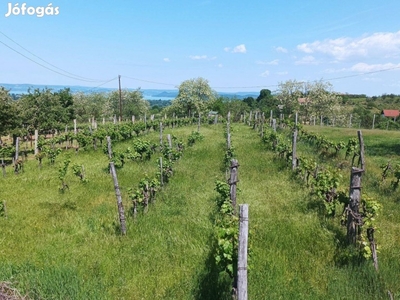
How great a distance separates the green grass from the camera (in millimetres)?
5297

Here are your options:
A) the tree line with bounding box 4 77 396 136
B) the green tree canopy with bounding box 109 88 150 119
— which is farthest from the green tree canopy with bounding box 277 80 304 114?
the green tree canopy with bounding box 109 88 150 119

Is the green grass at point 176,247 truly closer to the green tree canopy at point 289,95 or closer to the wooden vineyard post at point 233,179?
the wooden vineyard post at point 233,179

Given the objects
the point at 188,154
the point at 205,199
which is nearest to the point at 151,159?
the point at 188,154

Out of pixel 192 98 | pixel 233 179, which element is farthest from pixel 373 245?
pixel 192 98

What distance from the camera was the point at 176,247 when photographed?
6828 mm

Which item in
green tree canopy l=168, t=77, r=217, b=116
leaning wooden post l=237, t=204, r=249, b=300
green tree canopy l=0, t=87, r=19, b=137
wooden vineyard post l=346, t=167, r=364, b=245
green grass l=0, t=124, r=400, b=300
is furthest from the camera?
green tree canopy l=168, t=77, r=217, b=116

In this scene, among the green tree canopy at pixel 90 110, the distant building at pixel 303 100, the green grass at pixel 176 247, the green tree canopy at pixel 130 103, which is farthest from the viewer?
the green tree canopy at pixel 130 103

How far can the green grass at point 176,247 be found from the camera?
5.30 metres

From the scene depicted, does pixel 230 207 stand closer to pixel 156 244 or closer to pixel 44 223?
pixel 156 244

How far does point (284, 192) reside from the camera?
1016 cm

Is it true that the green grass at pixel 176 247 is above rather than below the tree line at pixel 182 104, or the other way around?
below

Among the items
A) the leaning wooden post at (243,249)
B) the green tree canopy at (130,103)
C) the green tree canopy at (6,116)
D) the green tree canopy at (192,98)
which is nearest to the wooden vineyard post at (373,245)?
the leaning wooden post at (243,249)

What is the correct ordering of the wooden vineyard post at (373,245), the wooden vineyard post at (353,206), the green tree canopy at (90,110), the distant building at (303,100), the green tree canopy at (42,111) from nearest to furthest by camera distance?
the wooden vineyard post at (373,245) → the wooden vineyard post at (353,206) → the green tree canopy at (42,111) → the distant building at (303,100) → the green tree canopy at (90,110)

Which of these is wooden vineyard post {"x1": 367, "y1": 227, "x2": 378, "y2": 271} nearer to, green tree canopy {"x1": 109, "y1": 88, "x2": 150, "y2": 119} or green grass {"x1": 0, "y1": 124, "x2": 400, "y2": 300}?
green grass {"x1": 0, "y1": 124, "x2": 400, "y2": 300}
